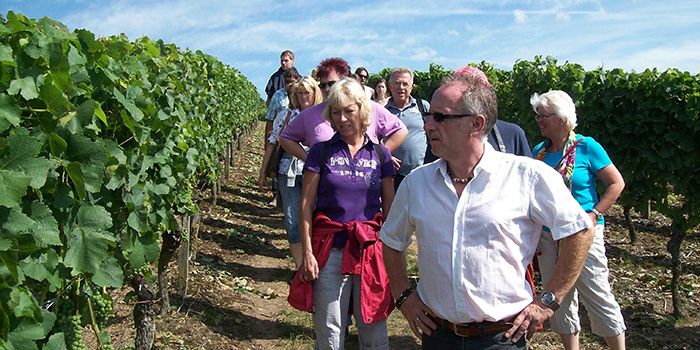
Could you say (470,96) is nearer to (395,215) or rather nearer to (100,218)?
(395,215)

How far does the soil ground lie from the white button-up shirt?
2.31m

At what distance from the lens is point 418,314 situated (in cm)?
235

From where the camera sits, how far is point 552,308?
2.17 meters

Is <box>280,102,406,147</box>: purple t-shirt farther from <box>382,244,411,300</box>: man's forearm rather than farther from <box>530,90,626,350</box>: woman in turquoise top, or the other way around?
<box>382,244,411,300</box>: man's forearm

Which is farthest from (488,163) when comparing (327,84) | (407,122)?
(407,122)

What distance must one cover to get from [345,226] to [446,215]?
1.07 m

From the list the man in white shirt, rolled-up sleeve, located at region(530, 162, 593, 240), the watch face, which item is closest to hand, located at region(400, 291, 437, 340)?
the man in white shirt

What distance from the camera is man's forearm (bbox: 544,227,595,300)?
6.99 feet

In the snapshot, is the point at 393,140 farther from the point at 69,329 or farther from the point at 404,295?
the point at 69,329

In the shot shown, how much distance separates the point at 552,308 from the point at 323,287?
1.37 metres

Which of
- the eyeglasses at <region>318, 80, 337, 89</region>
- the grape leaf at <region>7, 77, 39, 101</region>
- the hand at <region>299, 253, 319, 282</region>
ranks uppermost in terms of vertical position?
the eyeglasses at <region>318, 80, 337, 89</region>

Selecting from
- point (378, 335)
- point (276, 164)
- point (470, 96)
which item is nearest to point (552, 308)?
point (470, 96)

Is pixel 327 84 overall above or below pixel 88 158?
above

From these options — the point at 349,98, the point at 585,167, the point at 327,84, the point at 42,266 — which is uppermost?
the point at 327,84
